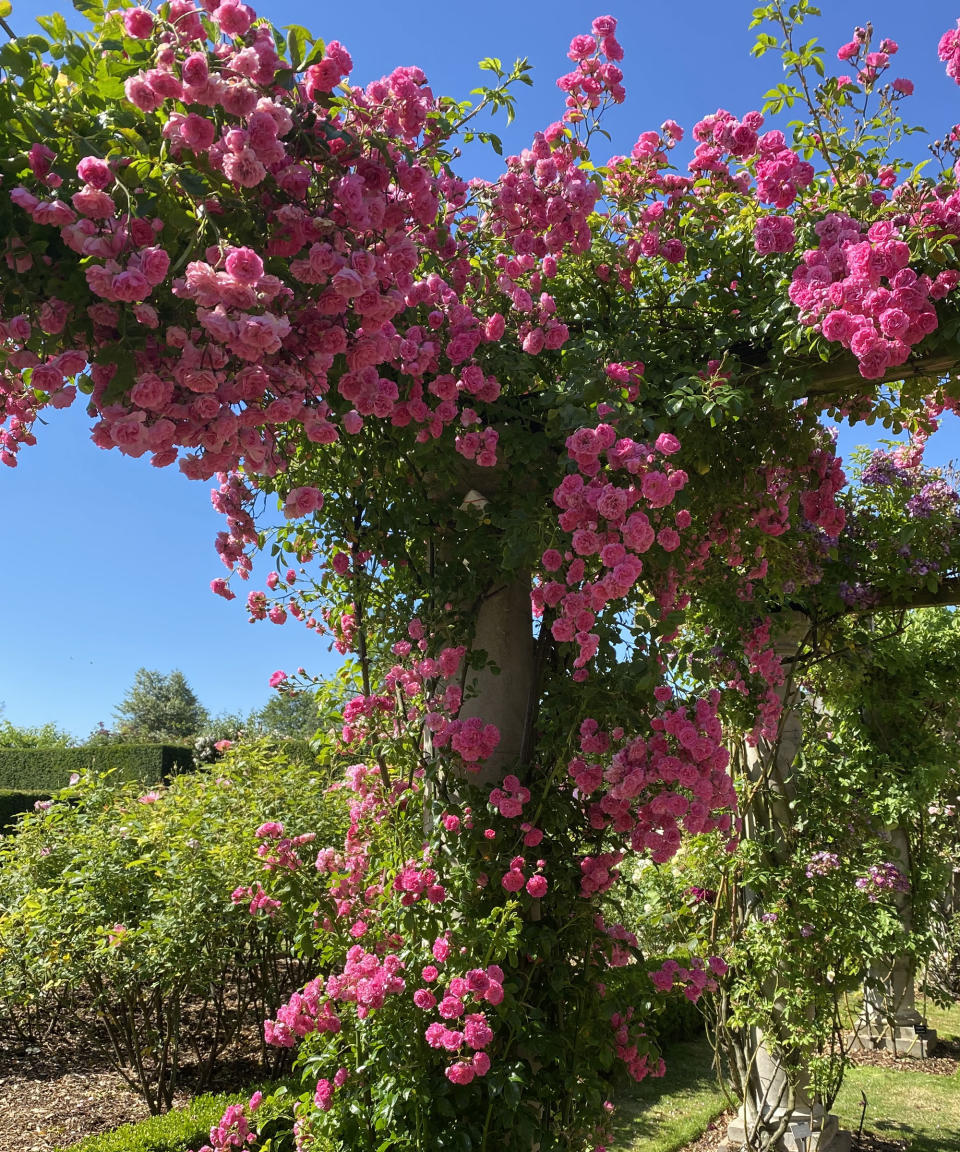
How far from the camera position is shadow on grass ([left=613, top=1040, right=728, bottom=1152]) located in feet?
14.9

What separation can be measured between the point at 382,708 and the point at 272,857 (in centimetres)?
58

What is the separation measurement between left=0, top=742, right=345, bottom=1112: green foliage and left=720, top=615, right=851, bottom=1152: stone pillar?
2226 millimetres

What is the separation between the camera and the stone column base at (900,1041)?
21.7 ft

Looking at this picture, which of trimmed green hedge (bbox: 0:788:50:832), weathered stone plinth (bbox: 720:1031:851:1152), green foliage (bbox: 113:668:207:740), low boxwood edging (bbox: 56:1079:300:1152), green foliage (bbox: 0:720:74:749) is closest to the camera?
low boxwood edging (bbox: 56:1079:300:1152)

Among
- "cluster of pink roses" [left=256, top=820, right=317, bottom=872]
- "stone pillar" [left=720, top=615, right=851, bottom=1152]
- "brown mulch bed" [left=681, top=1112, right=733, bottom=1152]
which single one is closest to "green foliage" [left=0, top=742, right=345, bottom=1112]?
"cluster of pink roses" [left=256, top=820, right=317, bottom=872]

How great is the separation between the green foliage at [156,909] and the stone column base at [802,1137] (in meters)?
2.49

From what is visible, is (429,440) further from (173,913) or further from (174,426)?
(173,913)

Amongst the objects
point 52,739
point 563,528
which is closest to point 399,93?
point 563,528

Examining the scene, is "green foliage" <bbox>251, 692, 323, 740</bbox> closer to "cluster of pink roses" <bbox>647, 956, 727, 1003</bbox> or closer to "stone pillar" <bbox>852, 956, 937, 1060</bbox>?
"stone pillar" <bbox>852, 956, 937, 1060</bbox>

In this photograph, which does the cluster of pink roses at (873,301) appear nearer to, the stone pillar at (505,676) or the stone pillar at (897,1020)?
the stone pillar at (505,676)

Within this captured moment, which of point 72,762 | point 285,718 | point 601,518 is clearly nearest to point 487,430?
point 601,518

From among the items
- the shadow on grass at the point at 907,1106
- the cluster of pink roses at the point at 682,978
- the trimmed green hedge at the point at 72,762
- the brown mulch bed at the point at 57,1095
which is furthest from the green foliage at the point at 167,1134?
the trimmed green hedge at the point at 72,762

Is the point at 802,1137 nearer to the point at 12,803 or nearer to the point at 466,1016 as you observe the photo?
the point at 466,1016

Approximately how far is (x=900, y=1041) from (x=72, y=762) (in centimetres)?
1348
